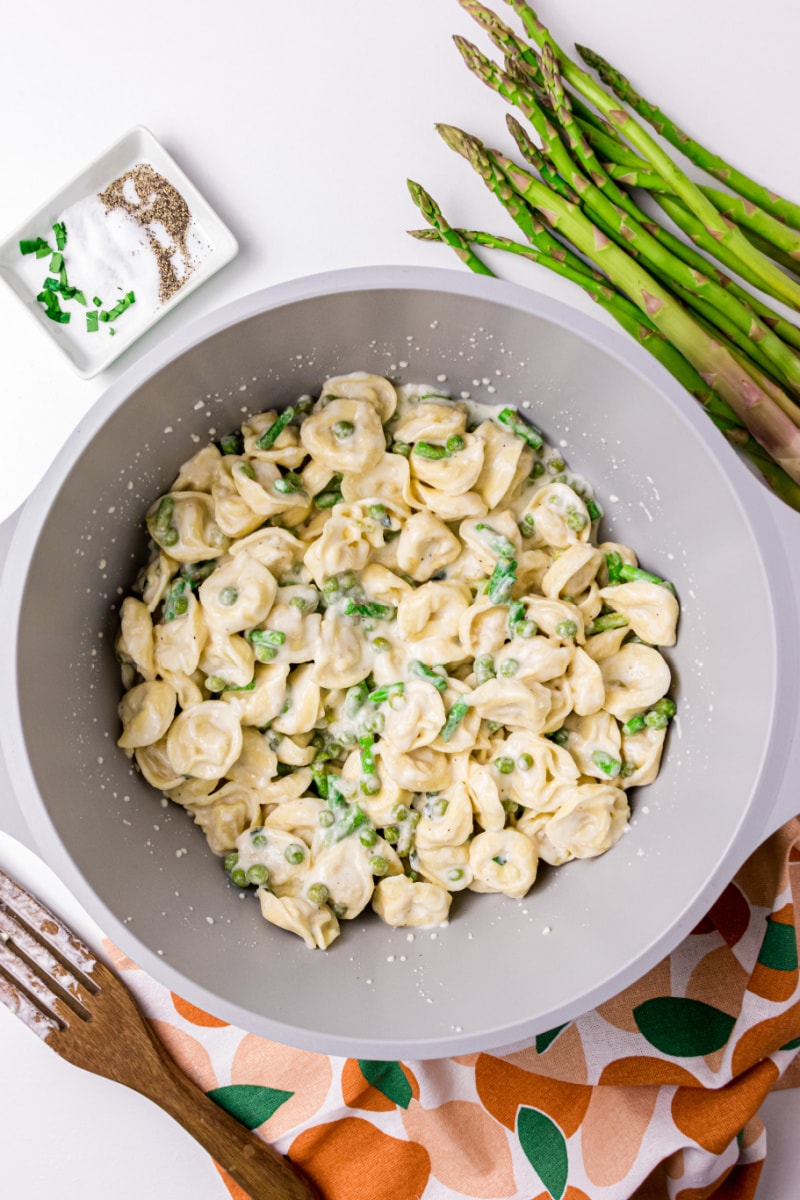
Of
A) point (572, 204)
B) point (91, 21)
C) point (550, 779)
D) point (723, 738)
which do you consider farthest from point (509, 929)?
point (91, 21)

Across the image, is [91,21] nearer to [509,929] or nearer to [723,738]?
[723,738]

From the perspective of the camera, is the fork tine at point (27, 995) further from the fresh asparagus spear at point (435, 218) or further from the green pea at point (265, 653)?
the fresh asparagus spear at point (435, 218)

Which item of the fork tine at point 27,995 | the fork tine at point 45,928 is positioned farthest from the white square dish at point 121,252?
the fork tine at point 27,995

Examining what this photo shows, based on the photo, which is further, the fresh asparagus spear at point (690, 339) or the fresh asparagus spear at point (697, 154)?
the fresh asparagus spear at point (697, 154)

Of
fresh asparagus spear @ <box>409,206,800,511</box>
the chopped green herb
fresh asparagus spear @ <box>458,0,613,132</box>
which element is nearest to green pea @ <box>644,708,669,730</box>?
fresh asparagus spear @ <box>409,206,800,511</box>

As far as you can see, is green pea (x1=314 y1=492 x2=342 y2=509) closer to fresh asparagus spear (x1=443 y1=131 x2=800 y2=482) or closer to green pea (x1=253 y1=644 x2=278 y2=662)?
green pea (x1=253 y1=644 x2=278 y2=662)

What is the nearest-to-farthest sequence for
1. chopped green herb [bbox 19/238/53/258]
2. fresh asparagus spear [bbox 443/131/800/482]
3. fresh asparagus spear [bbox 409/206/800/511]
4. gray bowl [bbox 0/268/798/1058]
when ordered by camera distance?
gray bowl [bbox 0/268/798/1058] → fresh asparagus spear [bbox 443/131/800/482] → fresh asparagus spear [bbox 409/206/800/511] → chopped green herb [bbox 19/238/53/258]

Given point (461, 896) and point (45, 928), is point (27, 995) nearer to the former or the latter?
point (45, 928)
